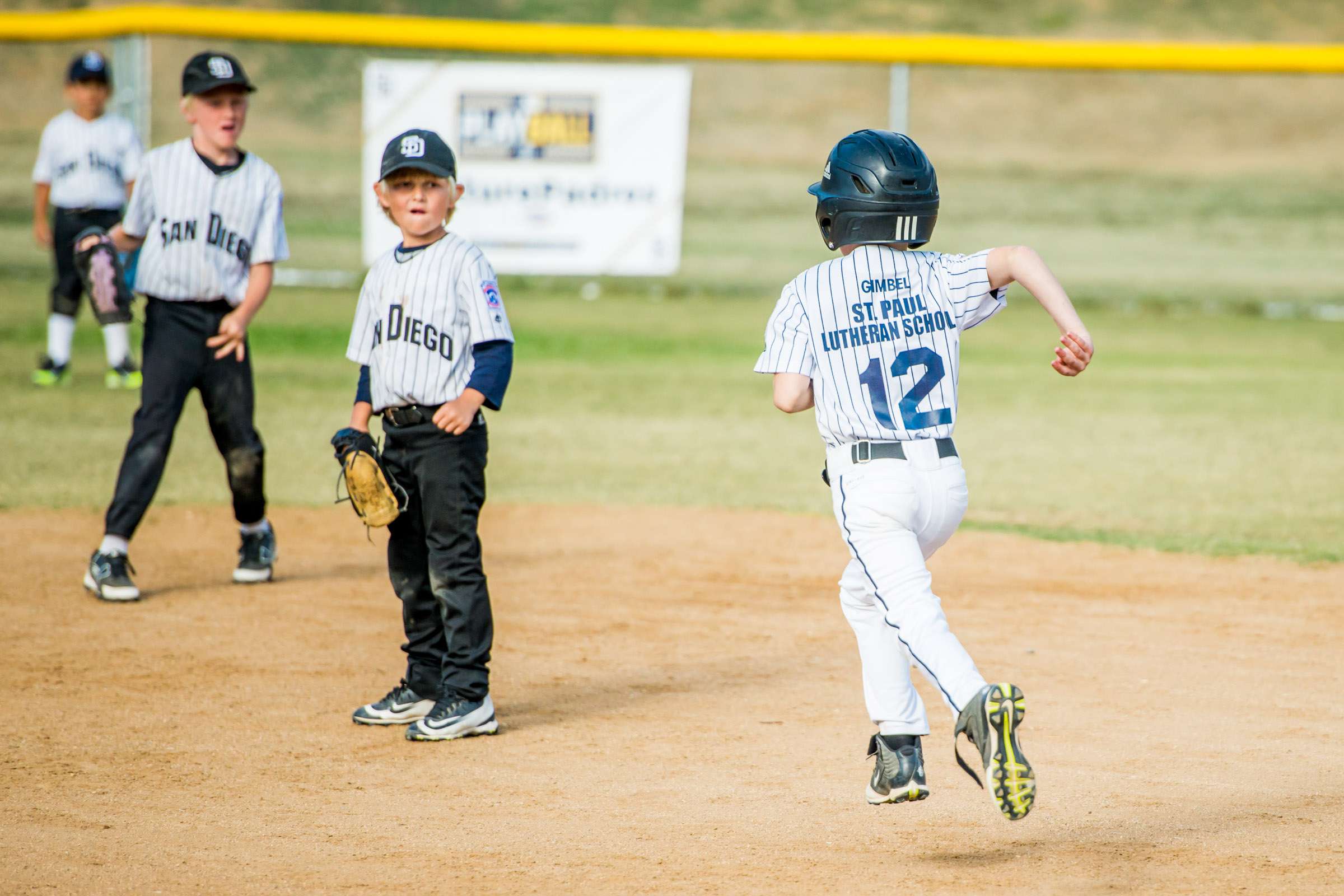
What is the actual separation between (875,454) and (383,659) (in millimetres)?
2382

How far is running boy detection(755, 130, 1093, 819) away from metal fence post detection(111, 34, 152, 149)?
1167cm

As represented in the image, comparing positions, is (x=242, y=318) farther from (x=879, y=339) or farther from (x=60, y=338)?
(x=60, y=338)

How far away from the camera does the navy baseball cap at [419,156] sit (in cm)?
426

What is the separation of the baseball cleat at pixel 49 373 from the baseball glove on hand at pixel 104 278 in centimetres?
484

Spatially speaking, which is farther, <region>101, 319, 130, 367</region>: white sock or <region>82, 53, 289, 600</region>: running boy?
<region>101, 319, 130, 367</region>: white sock

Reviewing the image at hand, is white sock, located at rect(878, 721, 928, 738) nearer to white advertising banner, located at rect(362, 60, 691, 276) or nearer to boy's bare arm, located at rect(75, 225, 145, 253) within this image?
boy's bare arm, located at rect(75, 225, 145, 253)

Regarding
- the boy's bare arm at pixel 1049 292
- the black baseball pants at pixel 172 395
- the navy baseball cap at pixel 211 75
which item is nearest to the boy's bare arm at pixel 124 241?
the black baseball pants at pixel 172 395

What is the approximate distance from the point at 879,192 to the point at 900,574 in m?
0.87

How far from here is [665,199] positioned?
51.3 ft

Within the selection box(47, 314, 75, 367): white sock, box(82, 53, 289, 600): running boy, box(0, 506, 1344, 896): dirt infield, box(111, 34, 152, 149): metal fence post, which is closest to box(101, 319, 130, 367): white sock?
box(47, 314, 75, 367): white sock

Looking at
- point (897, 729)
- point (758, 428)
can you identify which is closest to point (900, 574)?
point (897, 729)

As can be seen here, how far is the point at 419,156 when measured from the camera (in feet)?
14.0

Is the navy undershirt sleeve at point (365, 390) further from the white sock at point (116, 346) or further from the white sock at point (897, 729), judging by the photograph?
the white sock at point (116, 346)

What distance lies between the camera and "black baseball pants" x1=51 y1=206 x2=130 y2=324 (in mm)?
10445
